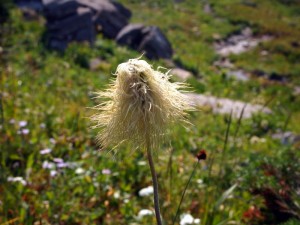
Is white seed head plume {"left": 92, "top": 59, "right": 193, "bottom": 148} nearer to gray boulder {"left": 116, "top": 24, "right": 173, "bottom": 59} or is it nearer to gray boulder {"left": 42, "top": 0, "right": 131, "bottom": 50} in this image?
gray boulder {"left": 42, "top": 0, "right": 131, "bottom": 50}

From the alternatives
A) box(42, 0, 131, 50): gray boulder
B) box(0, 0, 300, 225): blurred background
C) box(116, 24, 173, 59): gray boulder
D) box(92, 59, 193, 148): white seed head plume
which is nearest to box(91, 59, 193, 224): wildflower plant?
box(92, 59, 193, 148): white seed head plume

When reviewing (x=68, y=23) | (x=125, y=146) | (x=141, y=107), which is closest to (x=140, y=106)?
(x=141, y=107)

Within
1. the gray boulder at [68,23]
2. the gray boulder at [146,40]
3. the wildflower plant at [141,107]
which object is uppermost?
the wildflower plant at [141,107]

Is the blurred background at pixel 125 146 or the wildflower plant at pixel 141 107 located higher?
the wildflower plant at pixel 141 107

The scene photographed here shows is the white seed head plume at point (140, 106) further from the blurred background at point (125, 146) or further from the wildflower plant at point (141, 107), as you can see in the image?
the blurred background at point (125, 146)

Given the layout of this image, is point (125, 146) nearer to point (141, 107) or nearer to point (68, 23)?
point (141, 107)

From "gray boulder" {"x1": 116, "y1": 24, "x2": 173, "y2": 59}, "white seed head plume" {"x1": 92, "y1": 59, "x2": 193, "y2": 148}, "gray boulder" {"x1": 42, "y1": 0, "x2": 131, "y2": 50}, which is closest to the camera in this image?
"white seed head plume" {"x1": 92, "y1": 59, "x2": 193, "y2": 148}

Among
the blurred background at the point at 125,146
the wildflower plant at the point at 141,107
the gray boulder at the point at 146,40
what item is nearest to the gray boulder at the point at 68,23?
the blurred background at the point at 125,146
